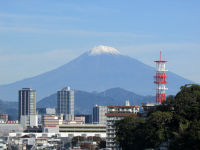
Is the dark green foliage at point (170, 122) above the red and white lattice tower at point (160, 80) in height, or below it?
below

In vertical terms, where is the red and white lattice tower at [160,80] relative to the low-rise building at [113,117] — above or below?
above

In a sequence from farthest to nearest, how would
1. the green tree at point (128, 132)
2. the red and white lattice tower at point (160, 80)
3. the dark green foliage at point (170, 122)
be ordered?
1. the red and white lattice tower at point (160, 80)
2. the green tree at point (128, 132)
3. the dark green foliage at point (170, 122)

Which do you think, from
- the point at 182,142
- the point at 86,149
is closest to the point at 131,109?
the point at 86,149

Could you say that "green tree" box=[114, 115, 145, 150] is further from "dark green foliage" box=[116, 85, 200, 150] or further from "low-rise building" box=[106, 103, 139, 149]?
"low-rise building" box=[106, 103, 139, 149]

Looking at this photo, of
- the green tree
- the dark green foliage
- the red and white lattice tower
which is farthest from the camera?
the red and white lattice tower

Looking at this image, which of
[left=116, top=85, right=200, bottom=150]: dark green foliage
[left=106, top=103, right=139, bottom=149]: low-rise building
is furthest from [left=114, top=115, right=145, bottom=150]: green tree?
[left=106, top=103, right=139, bottom=149]: low-rise building

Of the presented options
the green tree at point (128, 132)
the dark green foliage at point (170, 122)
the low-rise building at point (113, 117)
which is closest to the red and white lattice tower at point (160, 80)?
the low-rise building at point (113, 117)

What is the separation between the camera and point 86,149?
166125 millimetres

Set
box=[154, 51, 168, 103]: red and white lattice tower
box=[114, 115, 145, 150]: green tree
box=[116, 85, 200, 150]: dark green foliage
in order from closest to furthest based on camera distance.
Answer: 1. box=[116, 85, 200, 150]: dark green foliage
2. box=[114, 115, 145, 150]: green tree
3. box=[154, 51, 168, 103]: red and white lattice tower

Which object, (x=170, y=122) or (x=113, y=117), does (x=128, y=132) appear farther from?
(x=113, y=117)

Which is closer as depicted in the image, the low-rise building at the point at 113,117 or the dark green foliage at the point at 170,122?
the dark green foliage at the point at 170,122

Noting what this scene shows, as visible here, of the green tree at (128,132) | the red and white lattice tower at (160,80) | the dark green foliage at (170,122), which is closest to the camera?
the dark green foliage at (170,122)

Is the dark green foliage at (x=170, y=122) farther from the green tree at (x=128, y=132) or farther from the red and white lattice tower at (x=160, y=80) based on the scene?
the red and white lattice tower at (x=160, y=80)

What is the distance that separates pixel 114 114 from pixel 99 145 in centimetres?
1078
